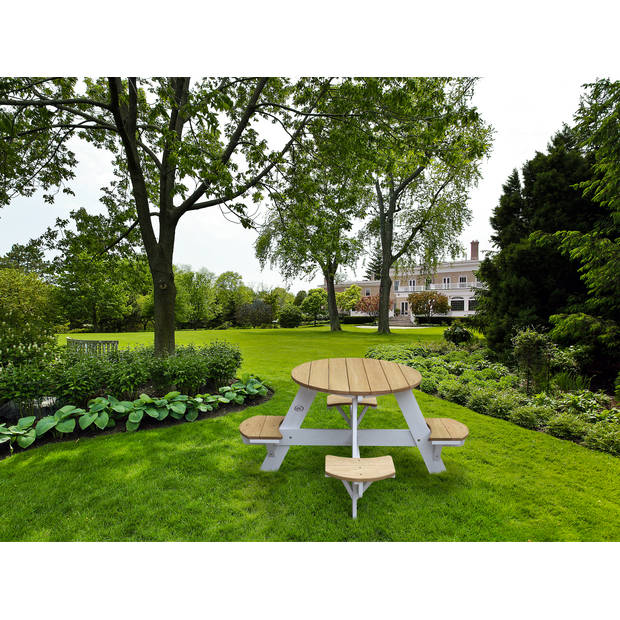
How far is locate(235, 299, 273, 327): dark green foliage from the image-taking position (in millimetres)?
29781

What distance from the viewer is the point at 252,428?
2.91 metres

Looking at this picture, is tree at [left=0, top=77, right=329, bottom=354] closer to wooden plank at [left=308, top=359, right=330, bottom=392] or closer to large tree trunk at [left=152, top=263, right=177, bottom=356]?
large tree trunk at [left=152, top=263, right=177, bottom=356]

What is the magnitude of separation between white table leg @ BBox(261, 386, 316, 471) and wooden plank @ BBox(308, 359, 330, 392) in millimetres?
151

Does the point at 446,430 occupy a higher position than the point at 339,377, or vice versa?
the point at 339,377

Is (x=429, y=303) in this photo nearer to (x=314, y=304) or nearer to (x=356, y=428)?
(x=314, y=304)

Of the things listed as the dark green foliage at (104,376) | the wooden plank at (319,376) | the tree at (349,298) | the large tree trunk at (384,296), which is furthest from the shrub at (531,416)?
the tree at (349,298)

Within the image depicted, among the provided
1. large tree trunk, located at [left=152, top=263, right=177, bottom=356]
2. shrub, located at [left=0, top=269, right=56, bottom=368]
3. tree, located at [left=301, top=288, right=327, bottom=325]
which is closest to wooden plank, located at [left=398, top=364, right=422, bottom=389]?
large tree trunk, located at [left=152, top=263, right=177, bottom=356]

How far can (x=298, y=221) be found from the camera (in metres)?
6.29

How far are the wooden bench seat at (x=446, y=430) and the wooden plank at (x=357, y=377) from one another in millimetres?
831

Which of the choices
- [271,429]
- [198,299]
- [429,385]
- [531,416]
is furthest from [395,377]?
[198,299]

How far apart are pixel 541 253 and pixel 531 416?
16.2ft

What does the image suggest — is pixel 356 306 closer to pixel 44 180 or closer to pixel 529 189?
pixel 529 189
